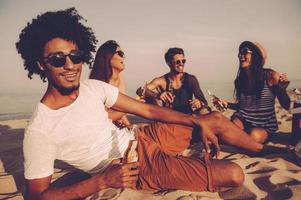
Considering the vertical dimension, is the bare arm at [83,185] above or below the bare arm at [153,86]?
below

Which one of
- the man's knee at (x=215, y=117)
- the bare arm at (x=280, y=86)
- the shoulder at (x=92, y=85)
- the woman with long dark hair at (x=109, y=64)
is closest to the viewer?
the shoulder at (x=92, y=85)

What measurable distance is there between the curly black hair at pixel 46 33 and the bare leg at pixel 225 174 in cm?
163

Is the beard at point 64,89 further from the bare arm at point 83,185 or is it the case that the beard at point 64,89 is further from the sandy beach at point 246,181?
the sandy beach at point 246,181

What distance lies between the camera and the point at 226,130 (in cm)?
311

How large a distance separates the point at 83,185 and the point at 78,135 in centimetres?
42

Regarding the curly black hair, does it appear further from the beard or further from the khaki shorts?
the khaki shorts

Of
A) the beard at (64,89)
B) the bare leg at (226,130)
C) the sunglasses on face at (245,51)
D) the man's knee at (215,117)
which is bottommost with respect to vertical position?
the bare leg at (226,130)

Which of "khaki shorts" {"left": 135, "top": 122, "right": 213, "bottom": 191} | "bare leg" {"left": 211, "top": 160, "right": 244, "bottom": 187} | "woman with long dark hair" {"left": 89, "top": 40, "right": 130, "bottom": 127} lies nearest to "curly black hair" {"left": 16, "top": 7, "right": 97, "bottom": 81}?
"khaki shorts" {"left": 135, "top": 122, "right": 213, "bottom": 191}

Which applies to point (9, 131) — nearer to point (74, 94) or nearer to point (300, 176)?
point (74, 94)

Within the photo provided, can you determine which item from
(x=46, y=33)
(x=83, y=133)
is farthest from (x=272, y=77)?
(x=46, y=33)

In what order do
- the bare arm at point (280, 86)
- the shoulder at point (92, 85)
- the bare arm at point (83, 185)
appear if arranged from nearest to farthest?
1. the bare arm at point (83, 185)
2. the shoulder at point (92, 85)
3. the bare arm at point (280, 86)

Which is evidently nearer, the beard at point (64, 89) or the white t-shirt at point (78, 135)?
the white t-shirt at point (78, 135)

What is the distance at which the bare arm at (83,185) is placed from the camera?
→ 2.21 m

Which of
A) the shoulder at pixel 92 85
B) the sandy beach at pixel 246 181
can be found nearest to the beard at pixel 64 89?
the shoulder at pixel 92 85
